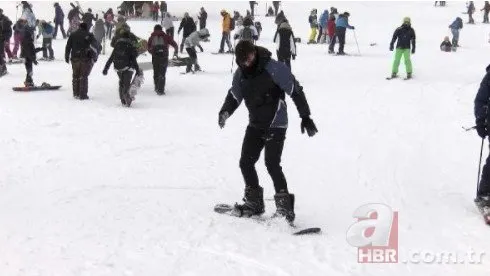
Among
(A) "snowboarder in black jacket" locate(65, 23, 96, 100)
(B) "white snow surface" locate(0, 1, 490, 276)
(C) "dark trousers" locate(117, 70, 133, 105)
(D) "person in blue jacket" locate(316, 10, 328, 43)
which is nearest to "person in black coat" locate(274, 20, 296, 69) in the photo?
(B) "white snow surface" locate(0, 1, 490, 276)

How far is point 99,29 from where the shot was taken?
66.1 feet

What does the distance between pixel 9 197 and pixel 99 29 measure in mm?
15266

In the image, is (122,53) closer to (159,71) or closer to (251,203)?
(159,71)

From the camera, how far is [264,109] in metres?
5.01

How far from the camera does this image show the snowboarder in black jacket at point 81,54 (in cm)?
1164

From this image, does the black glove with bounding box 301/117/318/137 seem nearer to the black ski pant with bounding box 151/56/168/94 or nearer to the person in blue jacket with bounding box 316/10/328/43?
the black ski pant with bounding box 151/56/168/94

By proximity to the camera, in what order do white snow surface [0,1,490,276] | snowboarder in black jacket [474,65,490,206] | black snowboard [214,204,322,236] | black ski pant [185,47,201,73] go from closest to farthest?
white snow surface [0,1,490,276], black snowboard [214,204,322,236], snowboarder in black jacket [474,65,490,206], black ski pant [185,47,201,73]

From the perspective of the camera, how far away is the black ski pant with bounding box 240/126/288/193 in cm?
506

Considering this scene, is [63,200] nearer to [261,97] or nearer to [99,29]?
[261,97]

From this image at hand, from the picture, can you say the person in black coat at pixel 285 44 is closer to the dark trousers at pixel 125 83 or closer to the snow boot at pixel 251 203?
the dark trousers at pixel 125 83

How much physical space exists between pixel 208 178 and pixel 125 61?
512 cm

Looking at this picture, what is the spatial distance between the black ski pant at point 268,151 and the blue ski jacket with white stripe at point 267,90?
0.07 metres

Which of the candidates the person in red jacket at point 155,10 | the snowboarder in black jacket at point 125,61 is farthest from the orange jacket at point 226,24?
the person in red jacket at point 155,10

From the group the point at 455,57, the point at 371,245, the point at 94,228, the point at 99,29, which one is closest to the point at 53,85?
the point at 99,29
